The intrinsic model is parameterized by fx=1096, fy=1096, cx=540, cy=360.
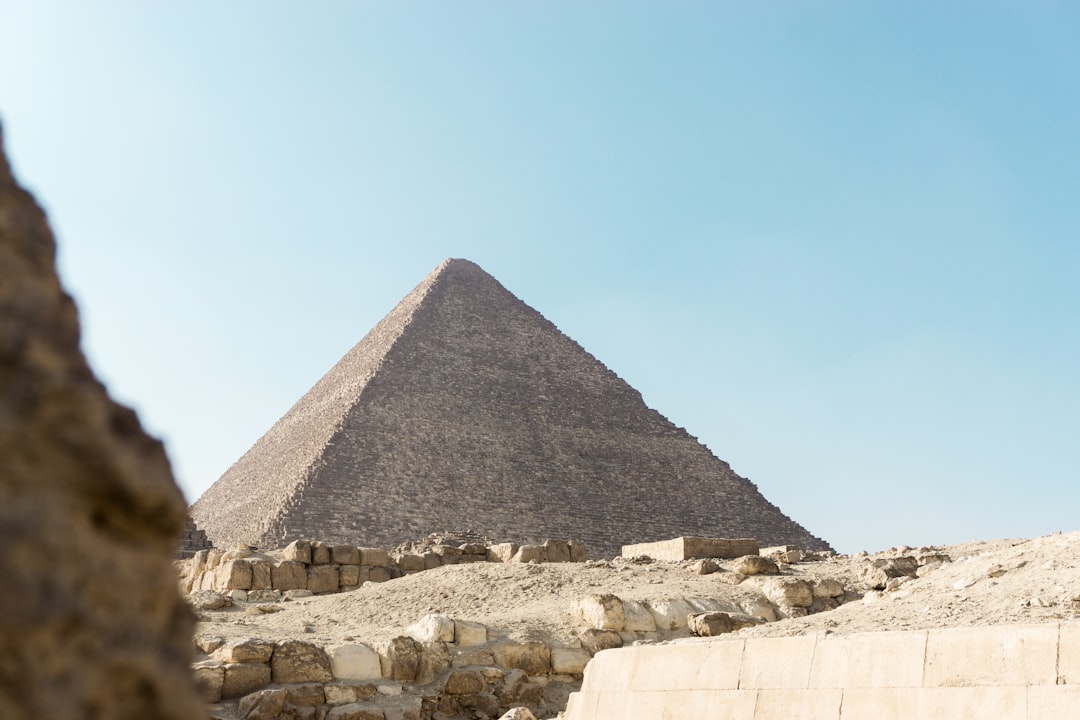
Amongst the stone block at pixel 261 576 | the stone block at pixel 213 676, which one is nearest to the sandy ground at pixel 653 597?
the stone block at pixel 213 676

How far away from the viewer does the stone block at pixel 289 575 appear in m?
17.7

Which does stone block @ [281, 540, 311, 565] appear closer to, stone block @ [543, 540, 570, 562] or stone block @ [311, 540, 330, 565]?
stone block @ [311, 540, 330, 565]

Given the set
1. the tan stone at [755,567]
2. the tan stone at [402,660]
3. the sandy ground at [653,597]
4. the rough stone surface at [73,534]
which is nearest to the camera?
the rough stone surface at [73,534]

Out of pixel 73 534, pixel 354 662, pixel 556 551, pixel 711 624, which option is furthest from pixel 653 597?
pixel 73 534

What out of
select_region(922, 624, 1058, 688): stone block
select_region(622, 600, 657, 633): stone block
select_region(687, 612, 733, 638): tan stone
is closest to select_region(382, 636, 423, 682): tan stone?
select_region(622, 600, 657, 633): stone block

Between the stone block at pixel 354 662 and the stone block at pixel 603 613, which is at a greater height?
the stone block at pixel 603 613

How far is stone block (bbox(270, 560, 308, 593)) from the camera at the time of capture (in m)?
17.7

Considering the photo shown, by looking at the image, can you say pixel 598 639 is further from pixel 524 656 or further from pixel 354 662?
pixel 354 662

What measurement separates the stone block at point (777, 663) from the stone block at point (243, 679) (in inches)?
192

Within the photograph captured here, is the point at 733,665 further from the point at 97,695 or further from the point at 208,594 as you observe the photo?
the point at 208,594

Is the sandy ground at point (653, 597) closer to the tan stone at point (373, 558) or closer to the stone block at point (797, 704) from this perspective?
the stone block at point (797, 704)

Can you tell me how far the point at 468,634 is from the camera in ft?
33.9

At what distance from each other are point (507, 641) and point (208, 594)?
19.6ft

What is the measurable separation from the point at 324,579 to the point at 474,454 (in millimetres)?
61986
